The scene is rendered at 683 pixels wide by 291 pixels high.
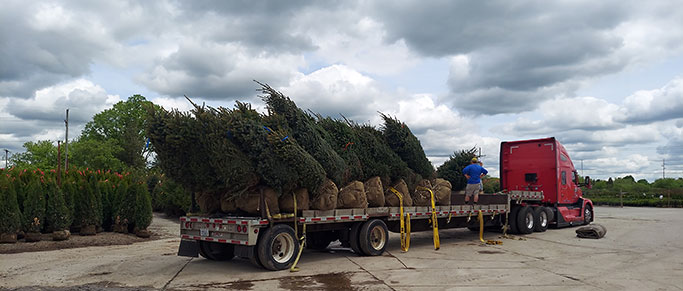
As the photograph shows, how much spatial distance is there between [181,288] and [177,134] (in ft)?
8.72

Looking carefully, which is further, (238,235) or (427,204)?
(427,204)

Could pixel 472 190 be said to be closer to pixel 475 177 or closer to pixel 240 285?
pixel 475 177

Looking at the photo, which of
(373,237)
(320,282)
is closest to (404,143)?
(373,237)

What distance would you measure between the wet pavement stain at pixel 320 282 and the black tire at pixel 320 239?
285cm

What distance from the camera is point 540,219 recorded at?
56.3 ft

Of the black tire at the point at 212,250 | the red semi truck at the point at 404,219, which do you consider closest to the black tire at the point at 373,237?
the red semi truck at the point at 404,219

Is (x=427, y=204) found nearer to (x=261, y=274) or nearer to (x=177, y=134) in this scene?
(x=261, y=274)

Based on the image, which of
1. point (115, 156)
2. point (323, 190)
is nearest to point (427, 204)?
point (323, 190)

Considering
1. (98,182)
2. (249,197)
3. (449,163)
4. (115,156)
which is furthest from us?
(115,156)

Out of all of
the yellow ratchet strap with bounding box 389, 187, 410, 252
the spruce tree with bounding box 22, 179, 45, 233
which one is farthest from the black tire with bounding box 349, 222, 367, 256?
the spruce tree with bounding box 22, 179, 45, 233

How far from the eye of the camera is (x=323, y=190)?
10.5 m

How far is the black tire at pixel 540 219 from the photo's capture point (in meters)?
17.0

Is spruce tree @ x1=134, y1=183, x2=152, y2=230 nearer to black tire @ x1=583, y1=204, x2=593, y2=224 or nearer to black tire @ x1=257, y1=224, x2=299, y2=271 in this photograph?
black tire @ x1=257, y1=224, x2=299, y2=271

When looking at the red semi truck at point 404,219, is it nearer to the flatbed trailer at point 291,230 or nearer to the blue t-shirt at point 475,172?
the flatbed trailer at point 291,230
